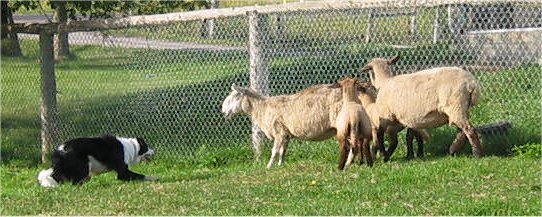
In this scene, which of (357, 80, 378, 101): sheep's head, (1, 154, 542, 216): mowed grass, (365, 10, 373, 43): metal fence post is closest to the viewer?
(1, 154, 542, 216): mowed grass

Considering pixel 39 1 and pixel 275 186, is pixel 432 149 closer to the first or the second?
pixel 275 186

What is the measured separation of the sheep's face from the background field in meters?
0.58

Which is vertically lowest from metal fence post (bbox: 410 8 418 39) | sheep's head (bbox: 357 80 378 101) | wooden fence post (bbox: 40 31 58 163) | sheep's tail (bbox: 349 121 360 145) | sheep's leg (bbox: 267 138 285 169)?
wooden fence post (bbox: 40 31 58 163)

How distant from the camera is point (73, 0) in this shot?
46.9ft

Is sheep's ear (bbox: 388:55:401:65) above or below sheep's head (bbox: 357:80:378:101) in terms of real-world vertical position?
above

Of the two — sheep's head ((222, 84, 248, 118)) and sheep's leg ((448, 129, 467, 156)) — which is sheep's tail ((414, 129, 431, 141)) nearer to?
sheep's leg ((448, 129, 467, 156))

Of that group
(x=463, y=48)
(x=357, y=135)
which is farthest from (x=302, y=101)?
(x=463, y=48)

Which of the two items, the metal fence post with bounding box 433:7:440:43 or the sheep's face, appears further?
the sheep's face

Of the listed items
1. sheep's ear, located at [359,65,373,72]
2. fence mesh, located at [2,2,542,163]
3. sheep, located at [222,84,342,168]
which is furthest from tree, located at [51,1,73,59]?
sheep's ear, located at [359,65,373,72]

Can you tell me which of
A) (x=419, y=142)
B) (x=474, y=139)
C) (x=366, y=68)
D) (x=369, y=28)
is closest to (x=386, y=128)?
(x=419, y=142)

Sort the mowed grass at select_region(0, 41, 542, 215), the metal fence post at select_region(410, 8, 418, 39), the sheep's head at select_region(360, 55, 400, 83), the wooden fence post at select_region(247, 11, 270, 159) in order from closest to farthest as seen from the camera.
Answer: the mowed grass at select_region(0, 41, 542, 215)
the sheep's head at select_region(360, 55, 400, 83)
the metal fence post at select_region(410, 8, 418, 39)
the wooden fence post at select_region(247, 11, 270, 159)

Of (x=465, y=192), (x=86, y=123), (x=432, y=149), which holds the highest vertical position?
(x=465, y=192)

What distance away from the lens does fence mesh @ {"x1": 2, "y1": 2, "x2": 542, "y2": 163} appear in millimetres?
11047

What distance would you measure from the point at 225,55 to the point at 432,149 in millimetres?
2745
